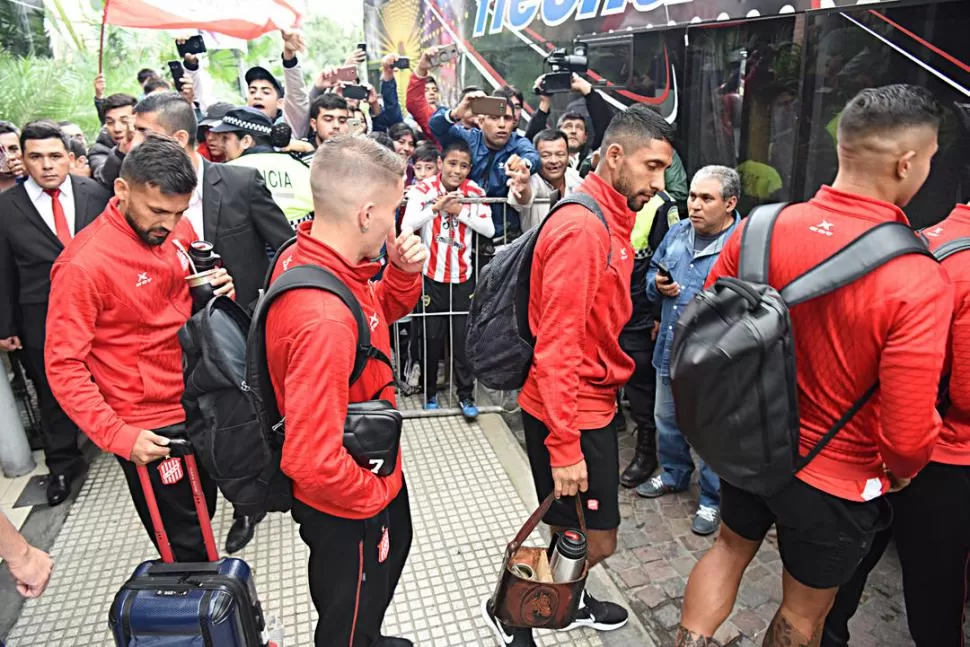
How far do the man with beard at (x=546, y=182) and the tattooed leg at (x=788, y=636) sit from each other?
3.08 meters

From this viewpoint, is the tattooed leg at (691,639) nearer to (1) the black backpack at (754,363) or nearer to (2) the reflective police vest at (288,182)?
(1) the black backpack at (754,363)

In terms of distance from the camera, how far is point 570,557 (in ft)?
8.05

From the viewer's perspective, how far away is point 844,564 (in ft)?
7.00

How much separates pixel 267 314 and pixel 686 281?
2.55 metres

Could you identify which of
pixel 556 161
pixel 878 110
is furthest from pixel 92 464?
pixel 878 110

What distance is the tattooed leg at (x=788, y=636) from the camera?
7.38 ft

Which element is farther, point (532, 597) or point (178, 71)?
point (178, 71)

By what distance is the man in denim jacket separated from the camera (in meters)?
3.54

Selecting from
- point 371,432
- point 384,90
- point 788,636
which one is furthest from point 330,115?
point 788,636

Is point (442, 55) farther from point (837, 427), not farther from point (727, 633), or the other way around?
point (727, 633)

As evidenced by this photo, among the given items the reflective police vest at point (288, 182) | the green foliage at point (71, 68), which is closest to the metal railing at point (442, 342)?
the reflective police vest at point (288, 182)

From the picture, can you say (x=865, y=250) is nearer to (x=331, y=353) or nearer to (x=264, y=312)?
(x=331, y=353)

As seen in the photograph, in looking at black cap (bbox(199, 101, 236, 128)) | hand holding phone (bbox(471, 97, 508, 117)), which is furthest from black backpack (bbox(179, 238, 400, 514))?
hand holding phone (bbox(471, 97, 508, 117))

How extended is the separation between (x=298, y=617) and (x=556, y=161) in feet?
11.7
